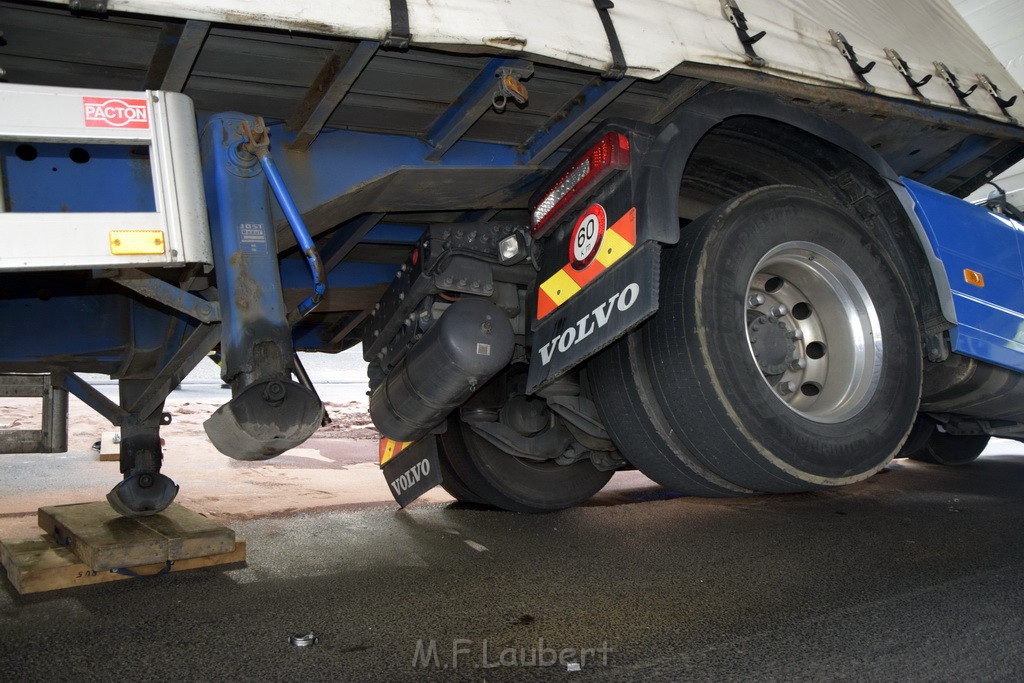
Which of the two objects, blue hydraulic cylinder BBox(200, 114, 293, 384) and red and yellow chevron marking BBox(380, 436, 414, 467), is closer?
blue hydraulic cylinder BBox(200, 114, 293, 384)

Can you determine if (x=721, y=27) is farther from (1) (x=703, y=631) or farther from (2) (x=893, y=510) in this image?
(2) (x=893, y=510)

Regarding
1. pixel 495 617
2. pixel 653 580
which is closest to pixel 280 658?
pixel 495 617

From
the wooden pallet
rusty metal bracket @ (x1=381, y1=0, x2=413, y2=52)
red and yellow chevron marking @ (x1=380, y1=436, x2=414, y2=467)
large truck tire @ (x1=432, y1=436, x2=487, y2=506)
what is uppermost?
rusty metal bracket @ (x1=381, y1=0, x2=413, y2=52)

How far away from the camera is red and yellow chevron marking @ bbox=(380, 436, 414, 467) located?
388cm

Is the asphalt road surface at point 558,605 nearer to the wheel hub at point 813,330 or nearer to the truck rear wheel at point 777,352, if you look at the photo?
the truck rear wheel at point 777,352

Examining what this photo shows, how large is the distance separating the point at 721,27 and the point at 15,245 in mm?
2000

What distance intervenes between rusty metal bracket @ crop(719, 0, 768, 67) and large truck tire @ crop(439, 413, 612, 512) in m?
2.17

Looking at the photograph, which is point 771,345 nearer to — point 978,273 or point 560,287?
point 560,287

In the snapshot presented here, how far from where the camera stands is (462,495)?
4172 mm

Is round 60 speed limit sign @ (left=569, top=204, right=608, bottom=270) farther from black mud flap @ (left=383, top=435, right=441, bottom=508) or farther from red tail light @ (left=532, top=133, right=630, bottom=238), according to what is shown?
black mud flap @ (left=383, top=435, right=441, bottom=508)

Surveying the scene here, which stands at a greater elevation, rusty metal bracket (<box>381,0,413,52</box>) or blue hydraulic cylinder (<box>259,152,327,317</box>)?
rusty metal bracket (<box>381,0,413,52</box>)

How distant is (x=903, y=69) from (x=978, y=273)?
865mm

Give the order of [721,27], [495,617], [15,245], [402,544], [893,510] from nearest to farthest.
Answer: [15,245] < [721,27] < [495,617] < [402,544] < [893,510]

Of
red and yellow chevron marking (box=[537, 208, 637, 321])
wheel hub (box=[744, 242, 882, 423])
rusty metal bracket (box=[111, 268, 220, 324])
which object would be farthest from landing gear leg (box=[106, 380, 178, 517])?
wheel hub (box=[744, 242, 882, 423])
